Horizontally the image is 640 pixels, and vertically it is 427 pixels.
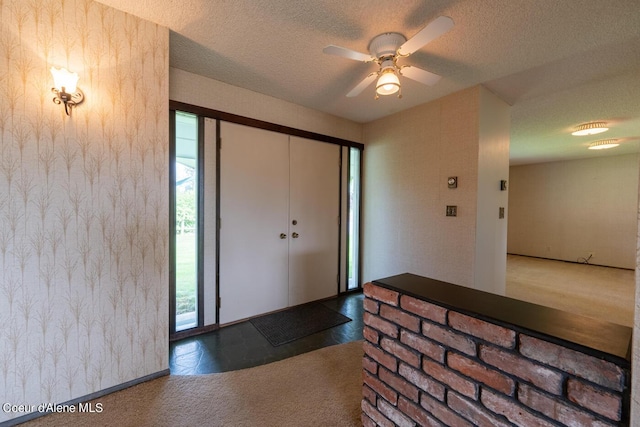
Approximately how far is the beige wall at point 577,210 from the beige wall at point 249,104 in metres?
6.05

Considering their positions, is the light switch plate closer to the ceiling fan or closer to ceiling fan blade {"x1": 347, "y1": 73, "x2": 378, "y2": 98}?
the ceiling fan

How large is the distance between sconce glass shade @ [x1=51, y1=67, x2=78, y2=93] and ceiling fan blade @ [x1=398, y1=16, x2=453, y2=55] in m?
2.08

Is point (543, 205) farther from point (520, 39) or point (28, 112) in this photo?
point (28, 112)

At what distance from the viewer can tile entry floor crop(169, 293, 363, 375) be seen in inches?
80.2

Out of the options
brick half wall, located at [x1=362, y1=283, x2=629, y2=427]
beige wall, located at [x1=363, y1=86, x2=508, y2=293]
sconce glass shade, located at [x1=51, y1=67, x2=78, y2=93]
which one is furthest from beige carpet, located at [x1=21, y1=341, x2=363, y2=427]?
sconce glass shade, located at [x1=51, y1=67, x2=78, y2=93]

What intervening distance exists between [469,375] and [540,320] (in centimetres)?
31

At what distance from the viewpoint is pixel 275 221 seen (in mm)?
3037

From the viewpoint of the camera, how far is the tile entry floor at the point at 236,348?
80.2 inches

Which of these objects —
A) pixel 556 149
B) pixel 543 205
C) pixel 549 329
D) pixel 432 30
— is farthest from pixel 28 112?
pixel 543 205

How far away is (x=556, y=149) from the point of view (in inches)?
203

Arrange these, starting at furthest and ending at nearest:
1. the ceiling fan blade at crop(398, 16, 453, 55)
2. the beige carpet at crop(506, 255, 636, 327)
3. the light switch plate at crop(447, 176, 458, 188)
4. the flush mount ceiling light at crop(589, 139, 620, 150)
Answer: the flush mount ceiling light at crop(589, 139, 620, 150) < the beige carpet at crop(506, 255, 636, 327) < the light switch plate at crop(447, 176, 458, 188) < the ceiling fan blade at crop(398, 16, 453, 55)

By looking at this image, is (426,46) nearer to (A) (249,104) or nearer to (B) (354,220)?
(A) (249,104)

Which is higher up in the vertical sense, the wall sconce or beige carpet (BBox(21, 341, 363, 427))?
the wall sconce

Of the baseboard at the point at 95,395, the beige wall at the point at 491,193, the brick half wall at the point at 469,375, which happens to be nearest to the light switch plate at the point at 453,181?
the beige wall at the point at 491,193
